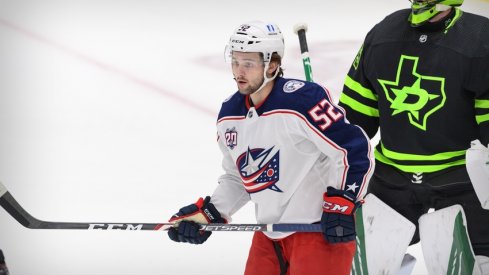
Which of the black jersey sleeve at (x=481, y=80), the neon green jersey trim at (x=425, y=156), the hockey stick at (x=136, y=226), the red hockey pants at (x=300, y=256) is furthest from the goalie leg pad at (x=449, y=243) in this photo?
the hockey stick at (x=136, y=226)

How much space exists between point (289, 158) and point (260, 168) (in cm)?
10

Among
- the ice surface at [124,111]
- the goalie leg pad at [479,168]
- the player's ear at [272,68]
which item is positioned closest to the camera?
the player's ear at [272,68]

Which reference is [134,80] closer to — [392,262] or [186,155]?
[186,155]

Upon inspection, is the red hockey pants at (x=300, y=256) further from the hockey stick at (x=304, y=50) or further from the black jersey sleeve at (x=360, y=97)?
the hockey stick at (x=304, y=50)

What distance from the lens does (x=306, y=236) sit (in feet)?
9.27

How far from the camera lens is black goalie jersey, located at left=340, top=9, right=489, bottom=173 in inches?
118

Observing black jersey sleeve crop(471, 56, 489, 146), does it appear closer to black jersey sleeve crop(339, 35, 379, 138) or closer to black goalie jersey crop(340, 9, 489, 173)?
black goalie jersey crop(340, 9, 489, 173)

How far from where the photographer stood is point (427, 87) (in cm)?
308

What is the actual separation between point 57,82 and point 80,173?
104 centimetres

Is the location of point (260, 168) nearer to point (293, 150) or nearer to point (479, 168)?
point (293, 150)

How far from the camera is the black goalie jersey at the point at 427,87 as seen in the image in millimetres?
3000

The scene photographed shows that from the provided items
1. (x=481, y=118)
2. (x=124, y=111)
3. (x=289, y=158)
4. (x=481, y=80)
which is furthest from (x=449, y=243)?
(x=124, y=111)

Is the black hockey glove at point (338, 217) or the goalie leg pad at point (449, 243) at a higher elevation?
the black hockey glove at point (338, 217)

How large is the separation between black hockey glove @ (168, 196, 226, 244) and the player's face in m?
0.42
